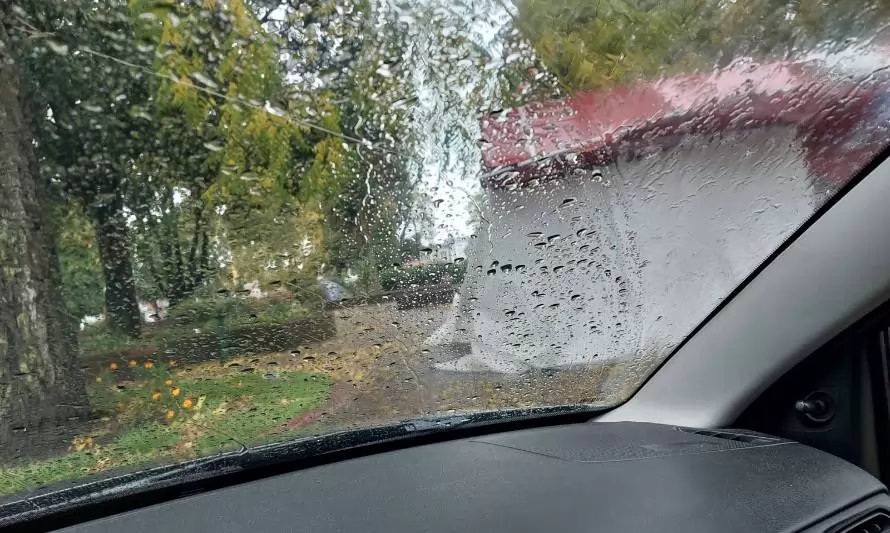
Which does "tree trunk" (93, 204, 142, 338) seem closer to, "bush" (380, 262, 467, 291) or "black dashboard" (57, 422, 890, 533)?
"black dashboard" (57, 422, 890, 533)

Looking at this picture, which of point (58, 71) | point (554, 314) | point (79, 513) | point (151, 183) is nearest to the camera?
point (58, 71)

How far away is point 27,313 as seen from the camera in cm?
236

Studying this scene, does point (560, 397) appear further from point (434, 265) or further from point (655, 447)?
point (434, 265)

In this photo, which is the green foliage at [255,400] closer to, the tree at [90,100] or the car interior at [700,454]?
the car interior at [700,454]

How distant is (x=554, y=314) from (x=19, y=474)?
2.31m

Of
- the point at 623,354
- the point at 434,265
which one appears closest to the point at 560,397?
the point at 623,354

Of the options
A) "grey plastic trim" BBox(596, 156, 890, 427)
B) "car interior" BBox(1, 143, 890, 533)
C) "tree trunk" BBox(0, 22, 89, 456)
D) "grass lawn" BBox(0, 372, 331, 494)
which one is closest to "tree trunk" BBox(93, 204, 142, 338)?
"tree trunk" BBox(0, 22, 89, 456)

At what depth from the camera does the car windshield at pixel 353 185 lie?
6.95ft

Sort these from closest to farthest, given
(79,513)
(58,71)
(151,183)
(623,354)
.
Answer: (58,71) < (151,183) < (79,513) < (623,354)

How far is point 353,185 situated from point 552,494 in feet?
4.58

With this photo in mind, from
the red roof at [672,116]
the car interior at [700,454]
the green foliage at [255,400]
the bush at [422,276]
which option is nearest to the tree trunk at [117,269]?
the green foliage at [255,400]

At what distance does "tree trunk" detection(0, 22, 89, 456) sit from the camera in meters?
2.10

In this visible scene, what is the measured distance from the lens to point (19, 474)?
2477 millimetres

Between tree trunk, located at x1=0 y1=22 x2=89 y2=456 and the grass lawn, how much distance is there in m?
0.09
